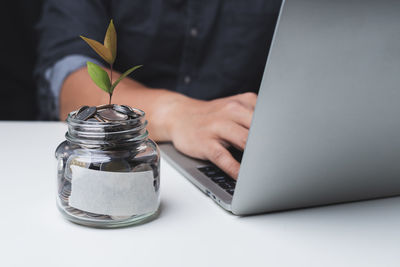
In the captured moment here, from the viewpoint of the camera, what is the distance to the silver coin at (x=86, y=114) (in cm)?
43

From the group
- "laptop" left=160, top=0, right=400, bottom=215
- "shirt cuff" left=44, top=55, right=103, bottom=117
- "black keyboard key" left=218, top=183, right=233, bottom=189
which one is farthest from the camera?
"shirt cuff" left=44, top=55, right=103, bottom=117

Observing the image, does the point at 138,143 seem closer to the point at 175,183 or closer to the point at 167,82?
the point at 175,183

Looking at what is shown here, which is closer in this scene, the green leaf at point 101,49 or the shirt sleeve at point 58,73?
the green leaf at point 101,49

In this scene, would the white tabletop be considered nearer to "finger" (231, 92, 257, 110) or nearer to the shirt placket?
"finger" (231, 92, 257, 110)

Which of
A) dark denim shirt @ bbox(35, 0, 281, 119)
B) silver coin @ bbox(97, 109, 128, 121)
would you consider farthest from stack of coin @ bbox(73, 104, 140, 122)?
dark denim shirt @ bbox(35, 0, 281, 119)

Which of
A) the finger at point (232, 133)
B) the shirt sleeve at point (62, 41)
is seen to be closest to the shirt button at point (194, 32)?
the shirt sleeve at point (62, 41)

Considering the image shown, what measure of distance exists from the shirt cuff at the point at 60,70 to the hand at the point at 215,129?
0.38m

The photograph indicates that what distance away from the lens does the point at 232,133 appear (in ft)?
2.07

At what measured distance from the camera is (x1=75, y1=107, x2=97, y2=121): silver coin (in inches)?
16.8

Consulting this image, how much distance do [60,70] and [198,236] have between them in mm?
746

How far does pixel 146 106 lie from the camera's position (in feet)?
2.73

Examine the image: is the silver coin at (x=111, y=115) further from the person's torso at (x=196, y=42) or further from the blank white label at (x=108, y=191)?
the person's torso at (x=196, y=42)

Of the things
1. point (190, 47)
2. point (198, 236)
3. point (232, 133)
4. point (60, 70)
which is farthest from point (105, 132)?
point (190, 47)

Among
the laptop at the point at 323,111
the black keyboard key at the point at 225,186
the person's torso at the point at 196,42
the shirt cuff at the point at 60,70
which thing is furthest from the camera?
the person's torso at the point at 196,42
